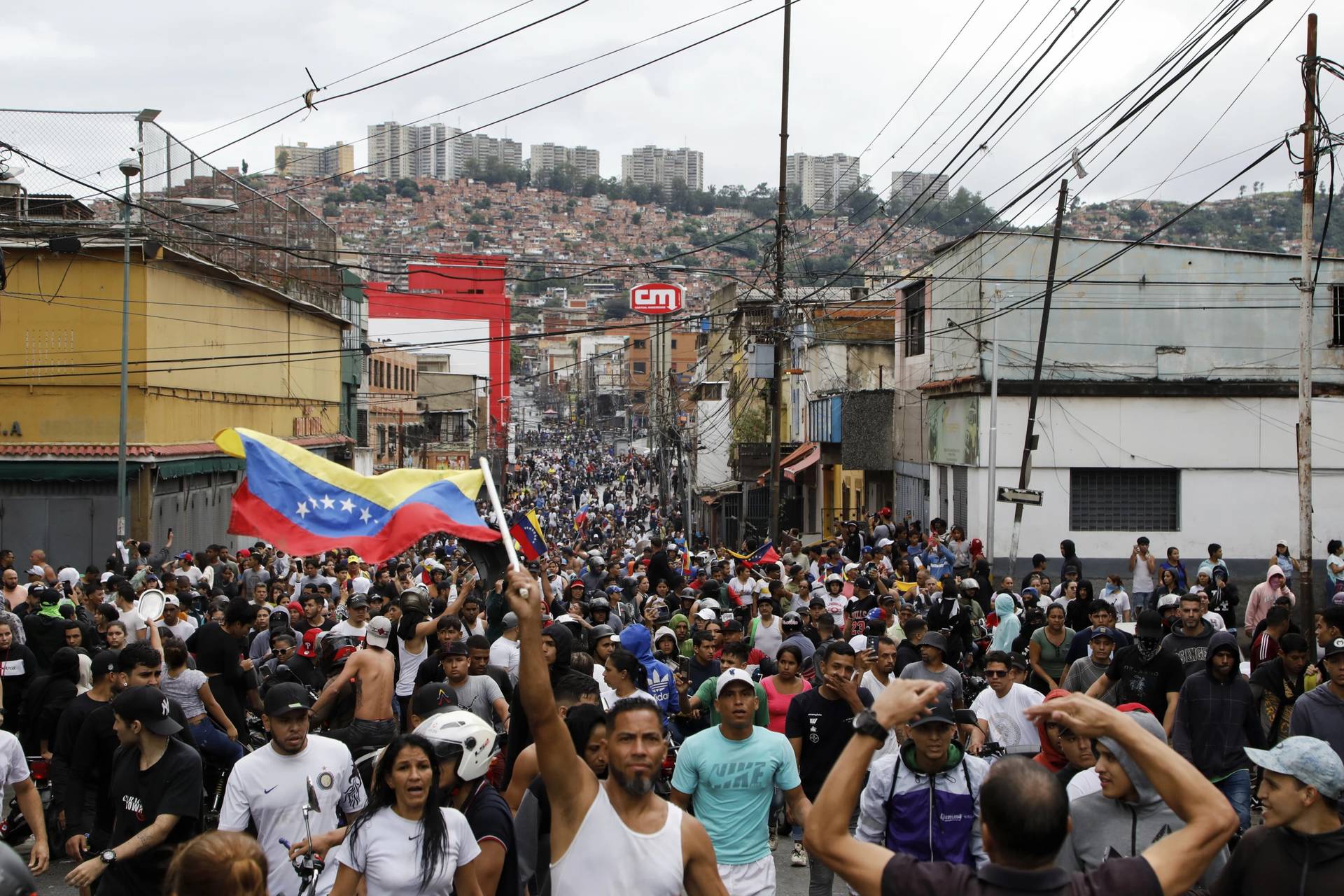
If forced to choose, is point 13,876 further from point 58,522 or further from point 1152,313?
point 58,522

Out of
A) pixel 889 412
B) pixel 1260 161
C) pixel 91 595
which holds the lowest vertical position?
pixel 91 595

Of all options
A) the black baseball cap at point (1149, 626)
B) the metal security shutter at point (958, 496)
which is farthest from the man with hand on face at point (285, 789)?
the metal security shutter at point (958, 496)

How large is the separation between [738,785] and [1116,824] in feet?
5.40

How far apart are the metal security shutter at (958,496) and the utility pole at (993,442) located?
95 cm

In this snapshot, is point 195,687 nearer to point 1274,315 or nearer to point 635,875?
point 635,875

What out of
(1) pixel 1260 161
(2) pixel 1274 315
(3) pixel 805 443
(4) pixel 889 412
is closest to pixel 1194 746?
(1) pixel 1260 161

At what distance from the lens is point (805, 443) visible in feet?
149

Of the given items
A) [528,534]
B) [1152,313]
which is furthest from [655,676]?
[1152,313]

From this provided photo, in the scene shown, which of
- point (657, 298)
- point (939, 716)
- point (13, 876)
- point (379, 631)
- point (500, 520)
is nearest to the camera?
point (13, 876)

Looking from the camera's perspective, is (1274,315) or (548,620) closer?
(548,620)

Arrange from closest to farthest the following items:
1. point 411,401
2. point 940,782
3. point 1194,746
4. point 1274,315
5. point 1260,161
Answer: point 940,782 < point 1194,746 < point 1260,161 < point 1274,315 < point 411,401

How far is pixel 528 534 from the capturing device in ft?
36.8

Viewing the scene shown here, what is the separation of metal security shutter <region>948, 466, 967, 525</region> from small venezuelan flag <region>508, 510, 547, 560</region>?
721 inches

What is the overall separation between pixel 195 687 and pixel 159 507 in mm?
21800
